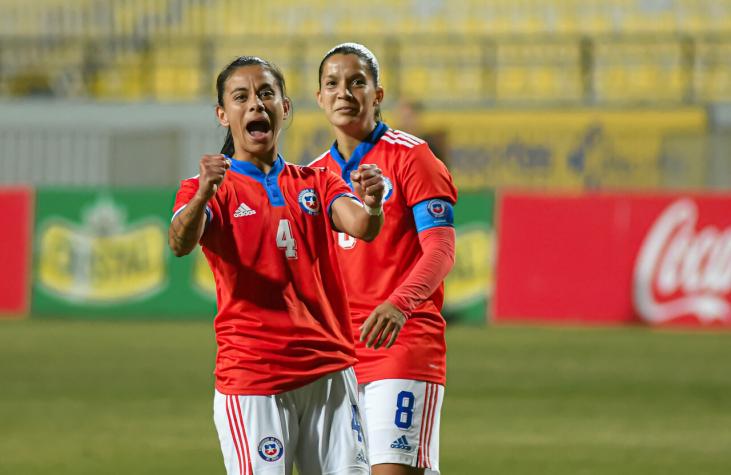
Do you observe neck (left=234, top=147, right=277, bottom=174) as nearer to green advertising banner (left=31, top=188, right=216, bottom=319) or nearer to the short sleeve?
the short sleeve

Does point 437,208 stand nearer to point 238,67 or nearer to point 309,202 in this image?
point 309,202

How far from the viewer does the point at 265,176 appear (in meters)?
4.29

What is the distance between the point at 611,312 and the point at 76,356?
21.1 ft

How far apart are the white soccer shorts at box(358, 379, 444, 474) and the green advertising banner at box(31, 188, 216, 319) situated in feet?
39.4

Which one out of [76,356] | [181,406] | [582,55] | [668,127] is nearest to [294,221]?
[181,406]

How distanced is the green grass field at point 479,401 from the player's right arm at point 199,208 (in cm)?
390

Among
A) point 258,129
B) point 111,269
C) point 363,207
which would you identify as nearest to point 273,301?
point 363,207

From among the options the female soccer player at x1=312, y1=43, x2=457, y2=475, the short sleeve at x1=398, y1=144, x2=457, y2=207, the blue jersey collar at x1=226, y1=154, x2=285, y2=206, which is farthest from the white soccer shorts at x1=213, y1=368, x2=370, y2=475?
the short sleeve at x1=398, y1=144, x2=457, y2=207

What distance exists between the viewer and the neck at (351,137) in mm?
5098

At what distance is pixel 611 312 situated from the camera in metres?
16.0

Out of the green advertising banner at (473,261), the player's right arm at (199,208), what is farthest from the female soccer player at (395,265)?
the green advertising banner at (473,261)

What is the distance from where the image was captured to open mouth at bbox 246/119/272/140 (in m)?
4.23

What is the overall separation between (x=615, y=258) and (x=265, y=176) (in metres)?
12.1

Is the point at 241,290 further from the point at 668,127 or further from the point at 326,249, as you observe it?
the point at 668,127
